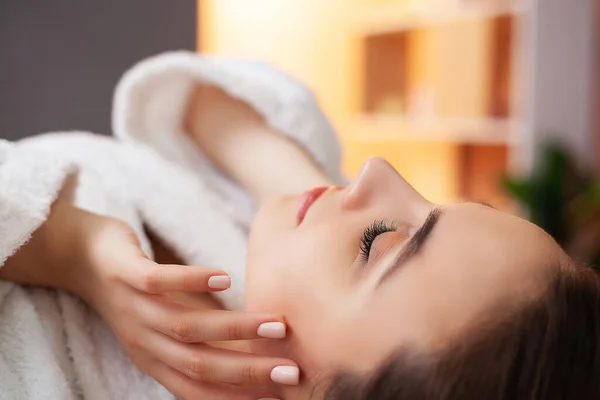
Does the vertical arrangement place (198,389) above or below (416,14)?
below

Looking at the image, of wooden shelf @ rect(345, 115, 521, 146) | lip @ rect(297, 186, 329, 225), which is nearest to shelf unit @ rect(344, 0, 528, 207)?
wooden shelf @ rect(345, 115, 521, 146)

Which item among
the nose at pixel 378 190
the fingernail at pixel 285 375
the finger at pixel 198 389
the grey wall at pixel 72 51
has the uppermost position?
the grey wall at pixel 72 51

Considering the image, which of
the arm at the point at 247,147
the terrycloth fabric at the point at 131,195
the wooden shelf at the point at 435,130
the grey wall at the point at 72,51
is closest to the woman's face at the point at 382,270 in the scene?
the terrycloth fabric at the point at 131,195

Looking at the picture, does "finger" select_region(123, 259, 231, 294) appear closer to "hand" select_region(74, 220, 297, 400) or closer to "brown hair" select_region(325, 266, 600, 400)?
"hand" select_region(74, 220, 297, 400)

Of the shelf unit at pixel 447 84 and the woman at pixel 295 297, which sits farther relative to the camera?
the shelf unit at pixel 447 84

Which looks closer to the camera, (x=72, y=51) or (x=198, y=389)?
(x=198, y=389)

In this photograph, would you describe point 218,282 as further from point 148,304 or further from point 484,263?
point 484,263

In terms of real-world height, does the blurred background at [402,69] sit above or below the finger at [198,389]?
above

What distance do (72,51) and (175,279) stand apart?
0.75 meters

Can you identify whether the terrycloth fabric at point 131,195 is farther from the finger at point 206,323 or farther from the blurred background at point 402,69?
the blurred background at point 402,69

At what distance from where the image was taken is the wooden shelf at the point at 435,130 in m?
2.63

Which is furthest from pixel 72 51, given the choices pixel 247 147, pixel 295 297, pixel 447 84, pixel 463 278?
pixel 447 84

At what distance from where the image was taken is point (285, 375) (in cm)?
55

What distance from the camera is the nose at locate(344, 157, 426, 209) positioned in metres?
0.61
